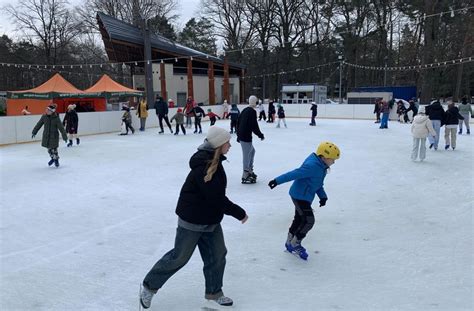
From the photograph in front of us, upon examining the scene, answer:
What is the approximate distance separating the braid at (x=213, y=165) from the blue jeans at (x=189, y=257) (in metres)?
0.38

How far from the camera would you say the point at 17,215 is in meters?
4.95

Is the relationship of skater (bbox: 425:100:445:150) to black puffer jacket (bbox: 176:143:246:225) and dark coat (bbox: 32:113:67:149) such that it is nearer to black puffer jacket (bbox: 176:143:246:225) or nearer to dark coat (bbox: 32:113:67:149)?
dark coat (bbox: 32:113:67:149)

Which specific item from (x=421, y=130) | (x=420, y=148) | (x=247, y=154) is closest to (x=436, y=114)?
(x=420, y=148)

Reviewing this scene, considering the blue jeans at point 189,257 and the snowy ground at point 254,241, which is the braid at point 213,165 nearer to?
the blue jeans at point 189,257

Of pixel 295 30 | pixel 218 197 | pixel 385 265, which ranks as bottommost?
pixel 385 265

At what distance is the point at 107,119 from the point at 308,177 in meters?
13.8

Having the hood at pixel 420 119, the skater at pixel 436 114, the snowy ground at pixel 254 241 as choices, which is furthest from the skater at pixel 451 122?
the snowy ground at pixel 254 241

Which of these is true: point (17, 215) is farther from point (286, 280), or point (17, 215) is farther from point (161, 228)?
point (286, 280)

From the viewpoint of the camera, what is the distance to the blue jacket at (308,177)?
3.33 metres

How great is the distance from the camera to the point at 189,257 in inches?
101

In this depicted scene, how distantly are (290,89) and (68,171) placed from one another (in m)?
24.3

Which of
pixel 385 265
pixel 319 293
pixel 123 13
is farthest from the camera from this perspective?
pixel 123 13

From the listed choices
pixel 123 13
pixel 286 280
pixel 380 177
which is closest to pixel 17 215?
pixel 286 280

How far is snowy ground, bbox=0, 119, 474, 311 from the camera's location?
2.87m
